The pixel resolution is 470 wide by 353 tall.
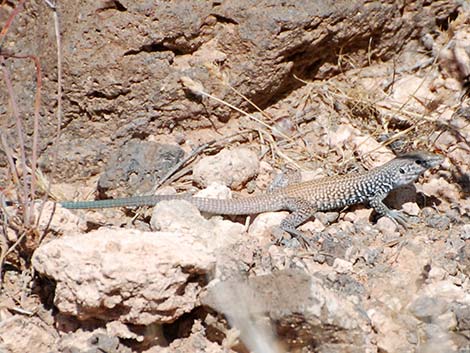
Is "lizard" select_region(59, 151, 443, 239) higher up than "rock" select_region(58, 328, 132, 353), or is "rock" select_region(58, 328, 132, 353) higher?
"lizard" select_region(59, 151, 443, 239)

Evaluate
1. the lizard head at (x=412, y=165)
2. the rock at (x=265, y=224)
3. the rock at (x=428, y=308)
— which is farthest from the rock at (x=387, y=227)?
the rock at (x=428, y=308)

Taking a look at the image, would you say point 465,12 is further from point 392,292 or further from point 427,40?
point 392,292

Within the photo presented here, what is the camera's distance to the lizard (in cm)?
487

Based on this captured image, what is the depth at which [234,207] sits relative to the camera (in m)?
4.85

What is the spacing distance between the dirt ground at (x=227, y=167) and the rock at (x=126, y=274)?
0.01m

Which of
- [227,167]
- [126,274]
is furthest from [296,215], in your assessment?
[126,274]

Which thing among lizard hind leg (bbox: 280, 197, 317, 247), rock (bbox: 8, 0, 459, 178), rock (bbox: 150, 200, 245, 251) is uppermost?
rock (bbox: 8, 0, 459, 178)

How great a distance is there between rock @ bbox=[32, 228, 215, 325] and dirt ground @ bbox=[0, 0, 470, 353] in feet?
0.04

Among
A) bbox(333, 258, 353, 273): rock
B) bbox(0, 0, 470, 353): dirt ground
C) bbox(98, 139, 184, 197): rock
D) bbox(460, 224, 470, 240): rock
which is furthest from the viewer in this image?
bbox(98, 139, 184, 197): rock

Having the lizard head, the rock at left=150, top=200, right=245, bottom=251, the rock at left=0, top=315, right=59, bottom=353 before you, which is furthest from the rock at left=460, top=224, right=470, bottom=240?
the rock at left=0, top=315, right=59, bottom=353

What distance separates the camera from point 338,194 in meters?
5.01

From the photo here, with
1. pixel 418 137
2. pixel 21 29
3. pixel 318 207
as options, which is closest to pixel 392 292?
pixel 318 207

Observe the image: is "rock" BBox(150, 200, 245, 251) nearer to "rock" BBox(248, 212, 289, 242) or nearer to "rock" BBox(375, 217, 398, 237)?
"rock" BBox(248, 212, 289, 242)

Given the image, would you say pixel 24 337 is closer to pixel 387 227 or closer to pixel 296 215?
pixel 296 215
